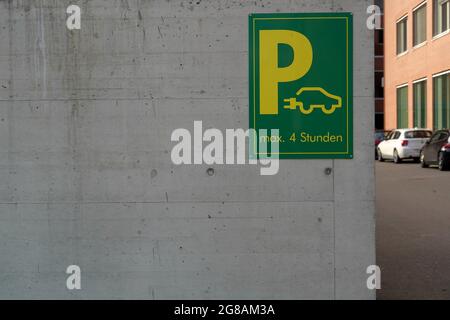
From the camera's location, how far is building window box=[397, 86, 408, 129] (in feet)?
135

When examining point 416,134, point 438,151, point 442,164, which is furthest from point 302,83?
point 416,134

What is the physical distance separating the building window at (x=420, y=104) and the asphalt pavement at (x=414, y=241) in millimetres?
19820

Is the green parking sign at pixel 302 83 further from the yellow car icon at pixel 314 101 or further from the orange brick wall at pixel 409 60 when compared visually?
the orange brick wall at pixel 409 60

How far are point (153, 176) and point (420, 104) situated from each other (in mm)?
34011

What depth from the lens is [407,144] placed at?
28.2m

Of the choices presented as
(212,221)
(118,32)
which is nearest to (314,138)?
(212,221)

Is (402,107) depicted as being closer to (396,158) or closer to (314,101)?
(396,158)

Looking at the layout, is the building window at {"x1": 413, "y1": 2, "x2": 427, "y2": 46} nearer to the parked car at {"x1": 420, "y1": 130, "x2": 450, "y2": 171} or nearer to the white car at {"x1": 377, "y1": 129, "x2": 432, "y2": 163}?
the white car at {"x1": 377, "y1": 129, "x2": 432, "y2": 163}

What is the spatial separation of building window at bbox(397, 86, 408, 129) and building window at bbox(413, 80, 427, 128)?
2139 mm

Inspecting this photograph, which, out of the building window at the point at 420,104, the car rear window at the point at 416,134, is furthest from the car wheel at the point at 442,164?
the building window at the point at 420,104

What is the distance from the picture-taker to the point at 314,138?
17.6 feet

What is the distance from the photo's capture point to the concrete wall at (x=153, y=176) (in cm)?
538
